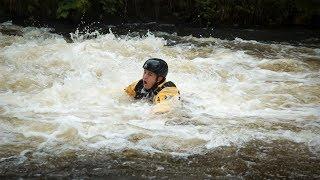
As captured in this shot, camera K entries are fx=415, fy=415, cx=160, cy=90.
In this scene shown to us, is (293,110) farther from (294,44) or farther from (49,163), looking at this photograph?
(294,44)

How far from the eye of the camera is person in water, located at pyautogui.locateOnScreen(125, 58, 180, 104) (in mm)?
5902

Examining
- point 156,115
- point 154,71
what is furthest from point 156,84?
point 156,115

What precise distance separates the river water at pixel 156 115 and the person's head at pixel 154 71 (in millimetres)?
385

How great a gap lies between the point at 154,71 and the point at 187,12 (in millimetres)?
8541

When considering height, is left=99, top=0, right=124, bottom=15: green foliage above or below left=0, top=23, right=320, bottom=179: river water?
above

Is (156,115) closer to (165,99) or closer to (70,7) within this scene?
(165,99)

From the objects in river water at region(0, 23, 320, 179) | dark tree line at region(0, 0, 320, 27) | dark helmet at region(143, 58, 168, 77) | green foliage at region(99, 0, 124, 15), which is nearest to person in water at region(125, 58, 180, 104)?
dark helmet at region(143, 58, 168, 77)

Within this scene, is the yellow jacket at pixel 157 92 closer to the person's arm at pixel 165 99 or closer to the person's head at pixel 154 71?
the person's arm at pixel 165 99

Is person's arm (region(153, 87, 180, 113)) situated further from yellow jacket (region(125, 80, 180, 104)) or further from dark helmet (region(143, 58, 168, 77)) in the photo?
dark helmet (region(143, 58, 168, 77))

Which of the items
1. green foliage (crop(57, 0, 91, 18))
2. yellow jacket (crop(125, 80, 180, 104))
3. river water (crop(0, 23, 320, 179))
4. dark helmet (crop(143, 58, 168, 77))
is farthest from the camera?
Result: green foliage (crop(57, 0, 91, 18))

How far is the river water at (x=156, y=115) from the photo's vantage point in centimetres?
434

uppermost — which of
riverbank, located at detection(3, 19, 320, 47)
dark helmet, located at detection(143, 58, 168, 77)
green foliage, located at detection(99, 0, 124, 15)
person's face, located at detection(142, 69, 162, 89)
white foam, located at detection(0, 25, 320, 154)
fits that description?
green foliage, located at detection(99, 0, 124, 15)

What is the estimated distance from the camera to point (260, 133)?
5305mm

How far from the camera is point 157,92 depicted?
6.14m
